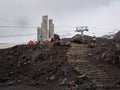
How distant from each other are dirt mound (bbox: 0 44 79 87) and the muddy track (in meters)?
0.56

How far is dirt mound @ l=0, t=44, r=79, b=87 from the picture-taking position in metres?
19.2

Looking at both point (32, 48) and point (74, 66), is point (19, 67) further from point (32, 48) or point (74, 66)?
point (74, 66)

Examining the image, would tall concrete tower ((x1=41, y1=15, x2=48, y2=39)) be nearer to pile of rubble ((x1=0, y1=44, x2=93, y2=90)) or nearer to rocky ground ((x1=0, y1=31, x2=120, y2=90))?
pile of rubble ((x1=0, y1=44, x2=93, y2=90))

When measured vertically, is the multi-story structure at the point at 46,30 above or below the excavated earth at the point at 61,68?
above

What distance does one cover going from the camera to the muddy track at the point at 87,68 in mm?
18083

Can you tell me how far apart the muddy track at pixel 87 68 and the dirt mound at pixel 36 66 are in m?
0.56

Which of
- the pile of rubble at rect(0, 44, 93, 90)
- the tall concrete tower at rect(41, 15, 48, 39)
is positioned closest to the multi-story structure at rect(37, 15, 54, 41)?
the tall concrete tower at rect(41, 15, 48, 39)

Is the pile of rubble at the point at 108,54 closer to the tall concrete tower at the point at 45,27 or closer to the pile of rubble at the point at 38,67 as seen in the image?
the pile of rubble at the point at 38,67

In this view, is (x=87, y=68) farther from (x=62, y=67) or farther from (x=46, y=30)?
(x=46, y=30)

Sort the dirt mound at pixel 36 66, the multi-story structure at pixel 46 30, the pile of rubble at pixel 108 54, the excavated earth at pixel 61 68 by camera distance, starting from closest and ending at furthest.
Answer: the excavated earth at pixel 61 68 < the dirt mound at pixel 36 66 < the pile of rubble at pixel 108 54 < the multi-story structure at pixel 46 30

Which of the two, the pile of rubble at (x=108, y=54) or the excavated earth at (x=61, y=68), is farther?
the pile of rubble at (x=108, y=54)

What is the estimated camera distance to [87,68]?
1983 cm

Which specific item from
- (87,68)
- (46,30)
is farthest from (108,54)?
(46,30)

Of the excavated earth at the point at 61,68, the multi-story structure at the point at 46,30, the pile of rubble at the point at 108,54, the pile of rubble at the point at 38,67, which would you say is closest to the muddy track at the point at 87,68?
the excavated earth at the point at 61,68
